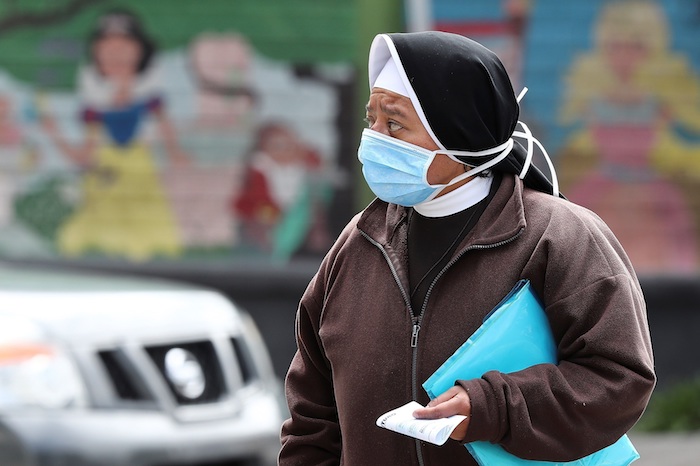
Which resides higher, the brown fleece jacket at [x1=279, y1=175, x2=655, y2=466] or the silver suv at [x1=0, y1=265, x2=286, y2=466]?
the brown fleece jacket at [x1=279, y1=175, x2=655, y2=466]

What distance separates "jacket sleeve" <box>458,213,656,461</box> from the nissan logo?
2.82m

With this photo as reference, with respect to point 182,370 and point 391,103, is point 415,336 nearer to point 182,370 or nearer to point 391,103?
point 391,103

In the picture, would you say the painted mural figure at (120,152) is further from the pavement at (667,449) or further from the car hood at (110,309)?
the pavement at (667,449)

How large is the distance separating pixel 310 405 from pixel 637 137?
620 centimetres

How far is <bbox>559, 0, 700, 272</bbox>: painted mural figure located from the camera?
27.8ft

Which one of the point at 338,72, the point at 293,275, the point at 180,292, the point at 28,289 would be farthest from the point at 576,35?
the point at 28,289

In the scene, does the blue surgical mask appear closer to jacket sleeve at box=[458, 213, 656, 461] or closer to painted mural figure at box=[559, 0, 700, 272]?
jacket sleeve at box=[458, 213, 656, 461]

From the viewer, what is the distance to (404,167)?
2.51 m

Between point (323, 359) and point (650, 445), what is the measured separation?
486 cm

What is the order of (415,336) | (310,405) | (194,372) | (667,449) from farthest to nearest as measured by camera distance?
(667,449) < (194,372) < (310,405) < (415,336)

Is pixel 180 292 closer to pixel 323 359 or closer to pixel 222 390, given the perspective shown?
pixel 222 390

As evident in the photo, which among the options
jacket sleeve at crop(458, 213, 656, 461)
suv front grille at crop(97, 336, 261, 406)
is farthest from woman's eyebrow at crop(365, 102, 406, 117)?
suv front grille at crop(97, 336, 261, 406)

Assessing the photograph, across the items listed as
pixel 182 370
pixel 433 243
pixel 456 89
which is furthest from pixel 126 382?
pixel 456 89

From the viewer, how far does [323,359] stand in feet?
8.98
